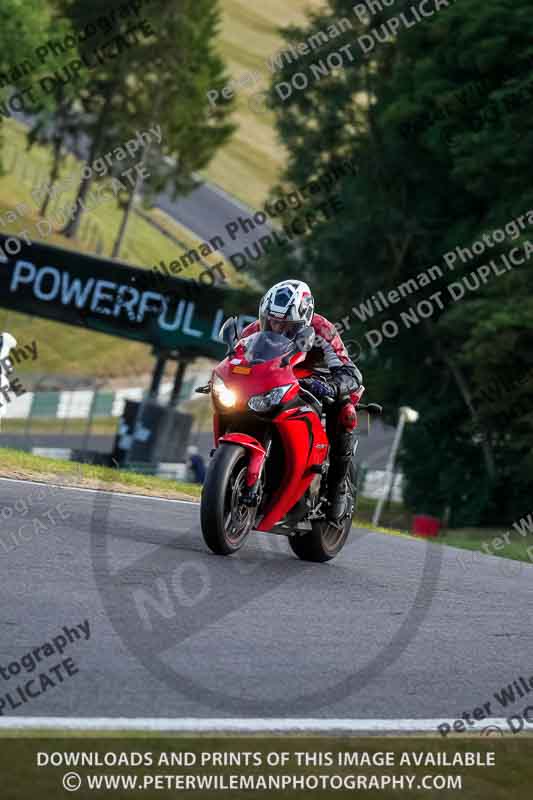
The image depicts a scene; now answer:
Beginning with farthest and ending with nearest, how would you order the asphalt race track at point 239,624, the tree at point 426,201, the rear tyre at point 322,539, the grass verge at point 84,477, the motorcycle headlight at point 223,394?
the tree at point 426,201, the grass verge at point 84,477, the rear tyre at point 322,539, the motorcycle headlight at point 223,394, the asphalt race track at point 239,624

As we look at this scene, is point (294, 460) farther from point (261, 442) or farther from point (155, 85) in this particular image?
point (155, 85)

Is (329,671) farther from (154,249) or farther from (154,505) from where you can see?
(154,249)

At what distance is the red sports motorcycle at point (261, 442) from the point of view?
28.9 feet

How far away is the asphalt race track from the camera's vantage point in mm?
5742

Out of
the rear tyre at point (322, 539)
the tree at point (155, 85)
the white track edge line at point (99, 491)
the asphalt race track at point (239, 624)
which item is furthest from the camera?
the tree at point (155, 85)

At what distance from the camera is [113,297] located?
109ft

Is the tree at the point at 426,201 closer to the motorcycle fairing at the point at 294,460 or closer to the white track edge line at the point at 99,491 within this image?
the white track edge line at the point at 99,491

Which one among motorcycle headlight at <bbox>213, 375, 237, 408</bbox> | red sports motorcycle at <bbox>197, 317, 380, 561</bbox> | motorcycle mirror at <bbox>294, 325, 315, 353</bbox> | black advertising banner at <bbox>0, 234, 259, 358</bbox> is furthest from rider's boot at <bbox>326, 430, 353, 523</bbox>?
black advertising banner at <bbox>0, 234, 259, 358</bbox>

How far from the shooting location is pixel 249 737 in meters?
5.06

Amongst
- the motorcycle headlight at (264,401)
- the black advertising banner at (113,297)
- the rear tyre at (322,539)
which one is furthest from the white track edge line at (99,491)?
the black advertising banner at (113,297)

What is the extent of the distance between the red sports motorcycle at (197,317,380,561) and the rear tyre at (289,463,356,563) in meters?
0.42

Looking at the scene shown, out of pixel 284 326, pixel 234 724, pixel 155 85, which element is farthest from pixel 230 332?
pixel 155 85

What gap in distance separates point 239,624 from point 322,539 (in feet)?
9.81

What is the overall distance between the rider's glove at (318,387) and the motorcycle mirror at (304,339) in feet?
0.71
